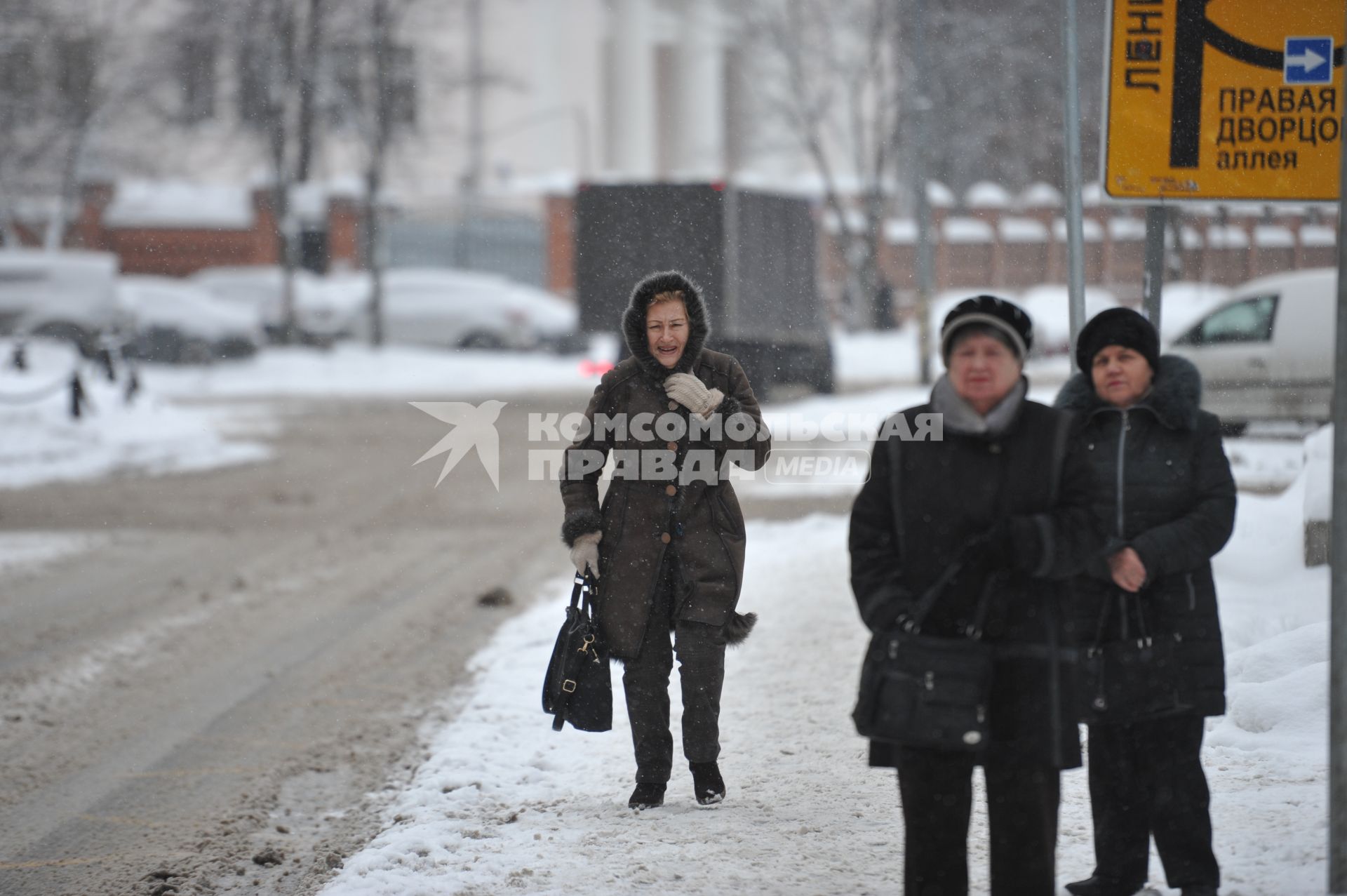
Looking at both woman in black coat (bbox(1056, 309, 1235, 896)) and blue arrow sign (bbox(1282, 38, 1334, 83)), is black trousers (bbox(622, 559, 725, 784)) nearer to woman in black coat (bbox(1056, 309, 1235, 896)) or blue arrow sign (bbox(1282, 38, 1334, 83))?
woman in black coat (bbox(1056, 309, 1235, 896))

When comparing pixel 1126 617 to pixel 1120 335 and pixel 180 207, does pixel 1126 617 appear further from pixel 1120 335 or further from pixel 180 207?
pixel 180 207

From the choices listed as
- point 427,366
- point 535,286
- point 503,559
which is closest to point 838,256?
point 535,286

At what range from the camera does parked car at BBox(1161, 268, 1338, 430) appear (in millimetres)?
15617

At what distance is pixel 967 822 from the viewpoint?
343 cm

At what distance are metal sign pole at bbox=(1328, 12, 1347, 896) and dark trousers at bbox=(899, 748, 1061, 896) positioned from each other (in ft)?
2.31

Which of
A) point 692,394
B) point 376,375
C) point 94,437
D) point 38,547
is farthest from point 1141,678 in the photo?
point 376,375

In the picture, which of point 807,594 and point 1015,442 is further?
point 807,594

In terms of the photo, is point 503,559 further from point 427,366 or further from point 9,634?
point 427,366

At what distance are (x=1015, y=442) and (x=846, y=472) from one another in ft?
39.6

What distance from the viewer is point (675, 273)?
5.01m

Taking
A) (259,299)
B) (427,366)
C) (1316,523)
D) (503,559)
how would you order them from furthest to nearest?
(259,299) < (427,366) < (503,559) < (1316,523)

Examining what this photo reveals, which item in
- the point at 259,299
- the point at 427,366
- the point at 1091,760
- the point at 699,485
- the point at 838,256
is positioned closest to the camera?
the point at 1091,760

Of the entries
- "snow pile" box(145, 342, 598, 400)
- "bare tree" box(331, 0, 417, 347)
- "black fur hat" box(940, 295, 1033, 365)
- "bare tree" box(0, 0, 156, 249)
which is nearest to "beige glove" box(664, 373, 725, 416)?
"black fur hat" box(940, 295, 1033, 365)

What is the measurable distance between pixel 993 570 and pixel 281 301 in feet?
120
